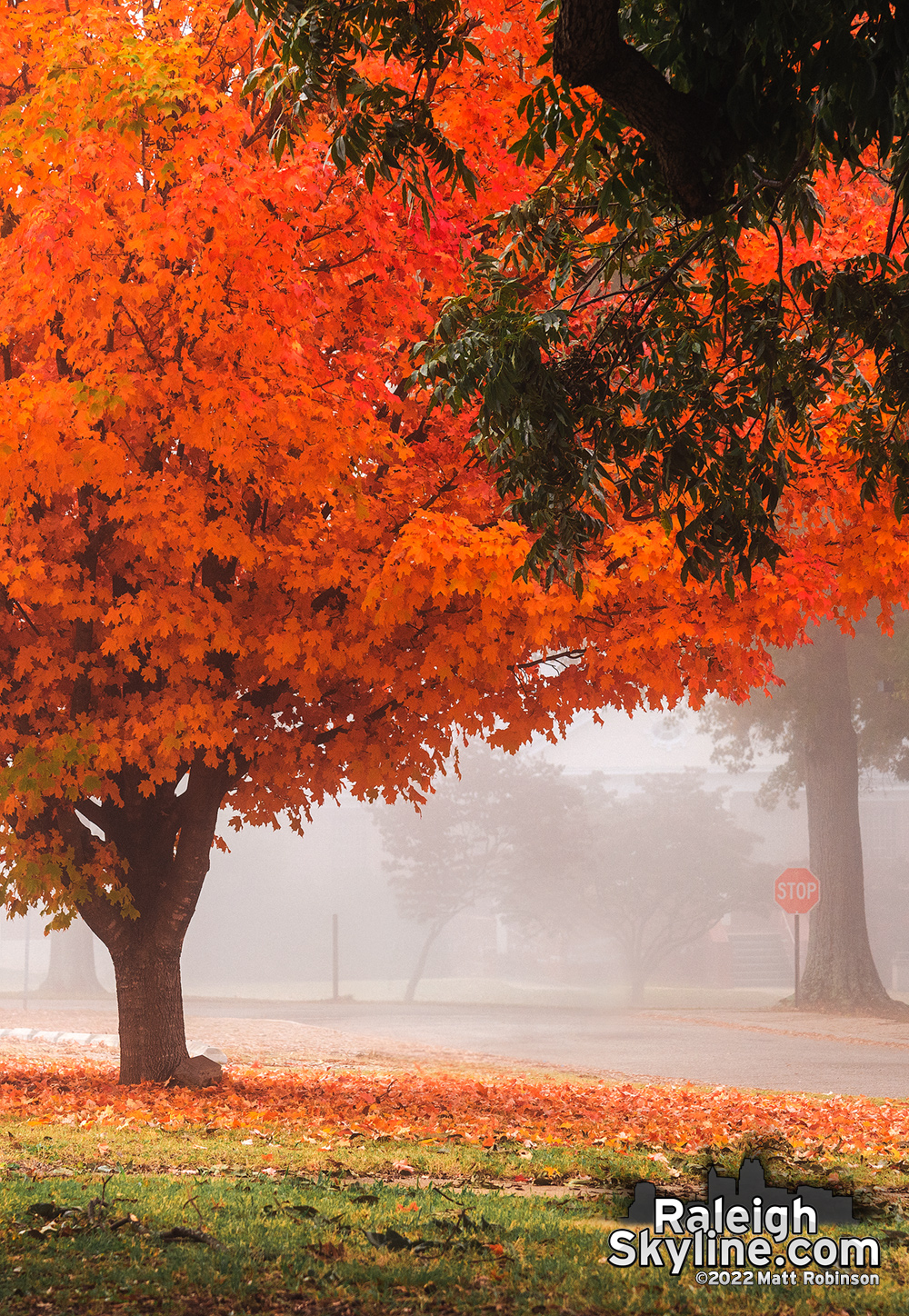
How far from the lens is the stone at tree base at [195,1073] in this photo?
33.0 feet

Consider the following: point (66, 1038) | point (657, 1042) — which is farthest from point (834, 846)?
point (66, 1038)

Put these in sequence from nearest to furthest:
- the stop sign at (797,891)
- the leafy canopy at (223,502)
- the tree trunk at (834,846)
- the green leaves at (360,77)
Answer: the green leaves at (360,77)
the leafy canopy at (223,502)
the tree trunk at (834,846)
the stop sign at (797,891)

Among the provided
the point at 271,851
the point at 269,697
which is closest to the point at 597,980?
the point at 271,851

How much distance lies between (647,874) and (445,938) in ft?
61.5

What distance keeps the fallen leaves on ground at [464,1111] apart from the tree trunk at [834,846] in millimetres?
15344

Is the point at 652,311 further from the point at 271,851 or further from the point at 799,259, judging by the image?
the point at 271,851

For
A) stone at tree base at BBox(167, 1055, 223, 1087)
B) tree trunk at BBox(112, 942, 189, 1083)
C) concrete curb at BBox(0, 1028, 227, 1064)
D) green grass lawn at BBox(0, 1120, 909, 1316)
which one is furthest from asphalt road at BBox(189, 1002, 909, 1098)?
green grass lawn at BBox(0, 1120, 909, 1316)

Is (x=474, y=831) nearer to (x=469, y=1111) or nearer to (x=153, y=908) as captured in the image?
(x=153, y=908)

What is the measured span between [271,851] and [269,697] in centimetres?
4984

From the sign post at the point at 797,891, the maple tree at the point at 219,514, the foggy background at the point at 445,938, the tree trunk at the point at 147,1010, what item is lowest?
the foggy background at the point at 445,938

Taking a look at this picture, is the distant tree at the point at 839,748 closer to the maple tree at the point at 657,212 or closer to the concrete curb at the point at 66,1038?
the concrete curb at the point at 66,1038

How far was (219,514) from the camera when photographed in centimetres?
856

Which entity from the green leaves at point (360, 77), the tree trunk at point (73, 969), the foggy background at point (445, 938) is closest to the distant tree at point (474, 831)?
the foggy background at point (445, 938)

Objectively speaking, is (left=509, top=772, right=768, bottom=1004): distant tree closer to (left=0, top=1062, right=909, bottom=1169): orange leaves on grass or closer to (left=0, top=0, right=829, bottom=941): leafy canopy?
(left=0, top=1062, right=909, bottom=1169): orange leaves on grass
